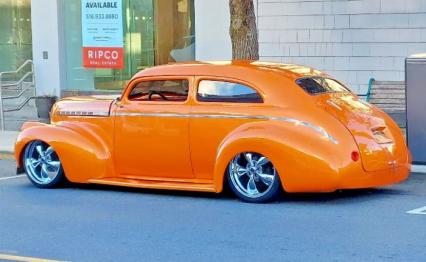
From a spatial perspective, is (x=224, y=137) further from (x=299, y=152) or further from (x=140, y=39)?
(x=140, y=39)

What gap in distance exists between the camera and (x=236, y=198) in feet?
33.2

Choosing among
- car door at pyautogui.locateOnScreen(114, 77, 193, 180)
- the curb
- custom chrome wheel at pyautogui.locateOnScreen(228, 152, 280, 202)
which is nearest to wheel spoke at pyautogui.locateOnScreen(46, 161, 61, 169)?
car door at pyautogui.locateOnScreen(114, 77, 193, 180)

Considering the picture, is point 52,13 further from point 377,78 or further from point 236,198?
point 236,198

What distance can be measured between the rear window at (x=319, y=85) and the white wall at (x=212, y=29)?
700 cm

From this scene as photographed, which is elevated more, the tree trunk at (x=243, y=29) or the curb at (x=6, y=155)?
the tree trunk at (x=243, y=29)

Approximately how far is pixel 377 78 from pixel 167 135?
276 inches

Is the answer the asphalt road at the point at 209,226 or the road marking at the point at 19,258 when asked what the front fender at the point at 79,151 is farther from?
the road marking at the point at 19,258

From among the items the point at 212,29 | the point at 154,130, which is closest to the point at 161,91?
the point at 154,130

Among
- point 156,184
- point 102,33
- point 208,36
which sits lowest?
point 156,184

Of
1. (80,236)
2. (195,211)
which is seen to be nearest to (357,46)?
(195,211)

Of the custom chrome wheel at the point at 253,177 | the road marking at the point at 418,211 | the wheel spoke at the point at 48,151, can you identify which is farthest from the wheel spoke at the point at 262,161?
the wheel spoke at the point at 48,151

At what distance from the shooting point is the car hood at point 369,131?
9484 millimetres

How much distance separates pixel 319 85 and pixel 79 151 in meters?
2.97

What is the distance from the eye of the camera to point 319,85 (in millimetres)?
10359
